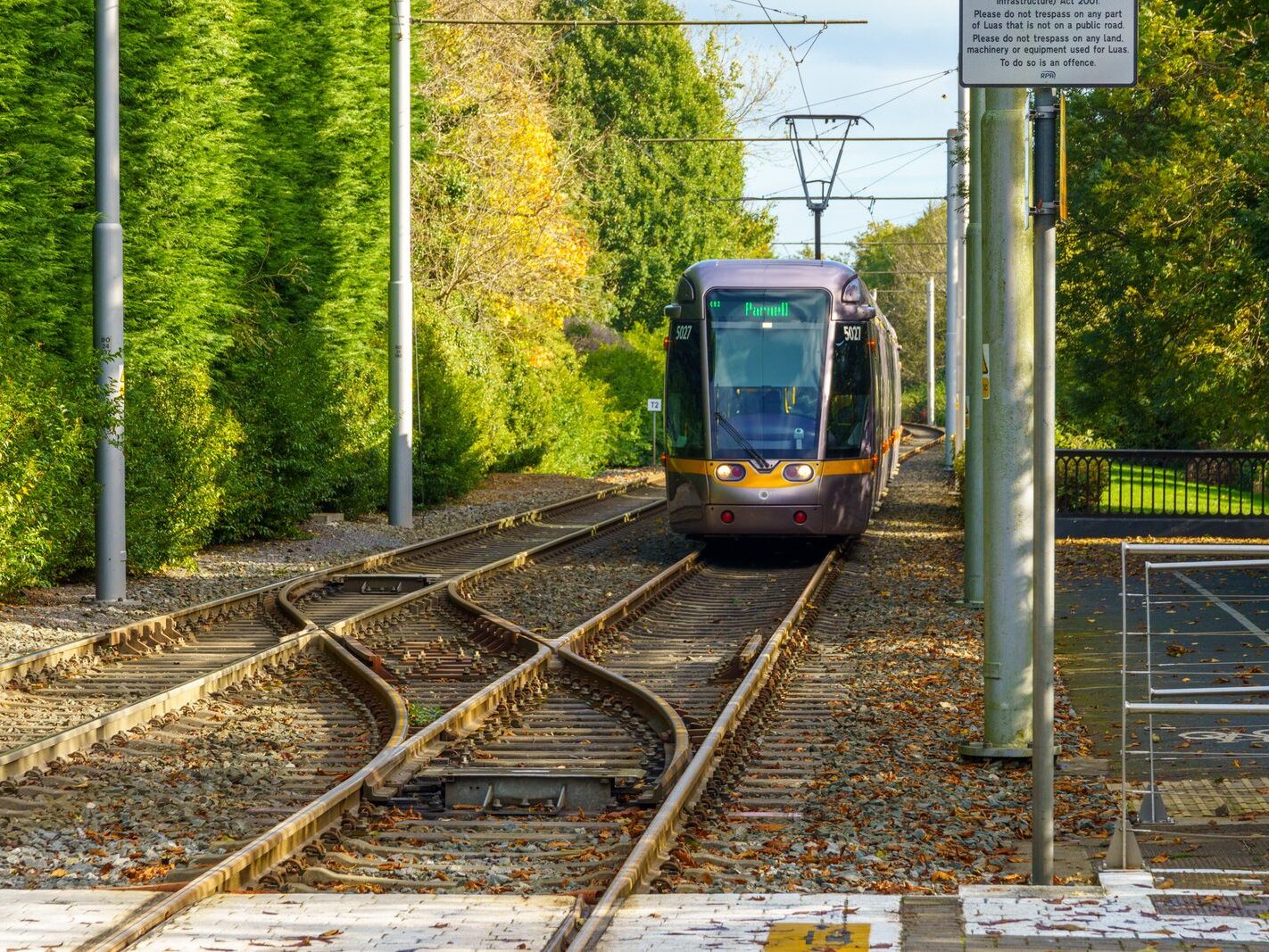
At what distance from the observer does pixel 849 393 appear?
822 inches

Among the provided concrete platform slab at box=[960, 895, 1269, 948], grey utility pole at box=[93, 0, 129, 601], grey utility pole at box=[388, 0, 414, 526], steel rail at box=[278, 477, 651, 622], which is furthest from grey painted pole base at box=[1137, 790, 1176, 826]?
grey utility pole at box=[388, 0, 414, 526]

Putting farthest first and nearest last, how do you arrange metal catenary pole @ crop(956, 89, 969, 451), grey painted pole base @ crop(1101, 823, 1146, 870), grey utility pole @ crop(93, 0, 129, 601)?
metal catenary pole @ crop(956, 89, 969, 451)
grey utility pole @ crop(93, 0, 129, 601)
grey painted pole base @ crop(1101, 823, 1146, 870)

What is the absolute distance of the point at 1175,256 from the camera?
2452 centimetres

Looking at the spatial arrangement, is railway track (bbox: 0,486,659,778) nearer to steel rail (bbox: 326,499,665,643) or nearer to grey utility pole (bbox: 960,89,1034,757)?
steel rail (bbox: 326,499,665,643)

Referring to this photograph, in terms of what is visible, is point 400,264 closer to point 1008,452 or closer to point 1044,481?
point 1008,452

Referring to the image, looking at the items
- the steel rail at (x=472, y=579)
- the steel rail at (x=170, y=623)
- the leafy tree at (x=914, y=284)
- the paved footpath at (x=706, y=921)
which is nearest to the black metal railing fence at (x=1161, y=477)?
the steel rail at (x=472, y=579)

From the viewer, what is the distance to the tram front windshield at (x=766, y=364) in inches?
814

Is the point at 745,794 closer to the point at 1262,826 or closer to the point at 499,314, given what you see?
the point at 1262,826

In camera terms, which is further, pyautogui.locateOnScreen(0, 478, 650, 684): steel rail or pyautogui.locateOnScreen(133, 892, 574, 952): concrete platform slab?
pyautogui.locateOnScreen(0, 478, 650, 684): steel rail

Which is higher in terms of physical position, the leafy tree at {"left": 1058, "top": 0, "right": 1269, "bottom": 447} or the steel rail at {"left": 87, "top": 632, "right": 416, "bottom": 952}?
the leafy tree at {"left": 1058, "top": 0, "right": 1269, "bottom": 447}

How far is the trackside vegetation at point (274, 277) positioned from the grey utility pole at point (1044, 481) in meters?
11.1

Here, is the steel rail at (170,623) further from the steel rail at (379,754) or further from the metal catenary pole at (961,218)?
the metal catenary pole at (961,218)

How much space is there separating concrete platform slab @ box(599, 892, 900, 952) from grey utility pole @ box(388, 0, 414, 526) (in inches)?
836

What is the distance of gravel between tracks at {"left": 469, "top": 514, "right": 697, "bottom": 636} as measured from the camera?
16625 mm
